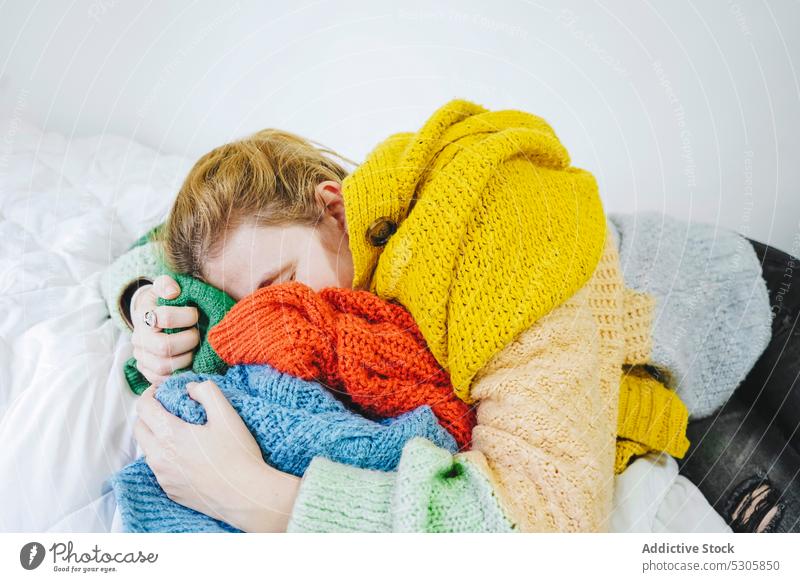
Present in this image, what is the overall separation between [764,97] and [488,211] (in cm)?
46

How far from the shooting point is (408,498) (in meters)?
0.34

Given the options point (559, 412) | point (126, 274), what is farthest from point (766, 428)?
point (126, 274)

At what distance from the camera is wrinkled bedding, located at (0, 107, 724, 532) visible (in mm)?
431

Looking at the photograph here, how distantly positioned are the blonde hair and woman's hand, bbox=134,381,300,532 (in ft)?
0.49

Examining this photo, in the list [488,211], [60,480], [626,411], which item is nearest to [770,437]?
[626,411]

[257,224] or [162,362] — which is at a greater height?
[257,224]

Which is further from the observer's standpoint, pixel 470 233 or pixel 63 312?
pixel 63 312

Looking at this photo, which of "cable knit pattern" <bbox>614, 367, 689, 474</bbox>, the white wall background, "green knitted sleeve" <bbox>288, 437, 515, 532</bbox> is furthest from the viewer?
the white wall background

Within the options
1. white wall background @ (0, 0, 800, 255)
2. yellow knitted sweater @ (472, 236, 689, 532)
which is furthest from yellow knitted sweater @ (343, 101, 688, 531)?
white wall background @ (0, 0, 800, 255)

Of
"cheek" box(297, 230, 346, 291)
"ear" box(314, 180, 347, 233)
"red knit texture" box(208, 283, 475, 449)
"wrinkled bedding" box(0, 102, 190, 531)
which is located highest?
"ear" box(314, 180, 347, 233)

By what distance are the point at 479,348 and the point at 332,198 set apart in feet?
0.68

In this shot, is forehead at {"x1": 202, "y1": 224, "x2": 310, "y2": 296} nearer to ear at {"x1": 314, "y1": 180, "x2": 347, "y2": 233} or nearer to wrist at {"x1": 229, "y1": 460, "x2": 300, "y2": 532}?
ear at {"x1": 314, "y1": 180, "x2": 347, "y2": 233}

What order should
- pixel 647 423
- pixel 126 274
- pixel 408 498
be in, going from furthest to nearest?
pixel 126 274, pixel 647 423, pixel 408 498
